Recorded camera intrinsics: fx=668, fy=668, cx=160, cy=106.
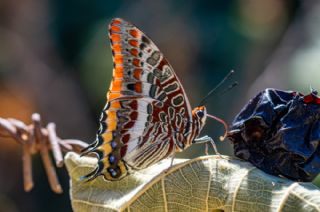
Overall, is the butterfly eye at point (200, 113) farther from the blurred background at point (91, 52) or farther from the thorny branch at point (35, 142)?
the blurred background at point (91, 52)

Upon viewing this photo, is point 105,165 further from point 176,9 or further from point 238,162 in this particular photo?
point 176,9

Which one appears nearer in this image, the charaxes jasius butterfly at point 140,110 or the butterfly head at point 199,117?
the charaxes jasius butterfly at point 140,110

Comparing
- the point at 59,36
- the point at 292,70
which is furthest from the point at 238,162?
the point at 59,36

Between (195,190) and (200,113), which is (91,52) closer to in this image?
(200,113)

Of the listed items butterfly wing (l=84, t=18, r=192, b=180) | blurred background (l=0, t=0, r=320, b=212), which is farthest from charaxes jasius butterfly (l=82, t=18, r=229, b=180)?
blurred background (l=0, t=0, r=320, b=212)

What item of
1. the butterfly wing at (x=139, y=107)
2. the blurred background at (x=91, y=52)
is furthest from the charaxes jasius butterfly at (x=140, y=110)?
the blurred background at (x=91, y=52)

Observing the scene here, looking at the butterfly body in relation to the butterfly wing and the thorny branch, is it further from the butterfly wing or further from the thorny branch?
the thorny branch
